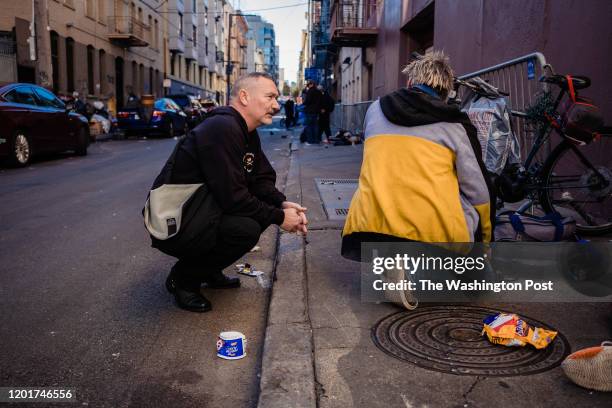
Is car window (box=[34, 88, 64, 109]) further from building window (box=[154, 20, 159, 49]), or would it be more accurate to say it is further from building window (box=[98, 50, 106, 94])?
building window (box=[154, 20, 159, 49])

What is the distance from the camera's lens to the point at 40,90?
1312cm

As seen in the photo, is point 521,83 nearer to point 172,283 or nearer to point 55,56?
point 172,283

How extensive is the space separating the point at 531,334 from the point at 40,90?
12.7m

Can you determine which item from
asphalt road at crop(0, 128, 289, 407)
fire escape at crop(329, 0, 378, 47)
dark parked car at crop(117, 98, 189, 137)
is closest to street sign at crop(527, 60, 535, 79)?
asphalt road at crop(0, 128, 289, 407)

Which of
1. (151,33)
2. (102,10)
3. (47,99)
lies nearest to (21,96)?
(47,99)

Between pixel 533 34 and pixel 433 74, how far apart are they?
4.07m

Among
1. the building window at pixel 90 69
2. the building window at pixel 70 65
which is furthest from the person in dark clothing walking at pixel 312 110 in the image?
the building window at pixel 90 69

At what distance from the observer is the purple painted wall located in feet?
17.6

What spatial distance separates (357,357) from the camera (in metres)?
2.91

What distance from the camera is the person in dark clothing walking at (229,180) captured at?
3.37 metres

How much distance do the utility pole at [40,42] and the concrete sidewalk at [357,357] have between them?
15007mm

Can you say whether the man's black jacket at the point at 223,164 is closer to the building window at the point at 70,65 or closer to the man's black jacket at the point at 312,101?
the man's black jacket at the point at 312,101

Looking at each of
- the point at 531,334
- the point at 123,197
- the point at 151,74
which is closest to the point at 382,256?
the point at 531,334

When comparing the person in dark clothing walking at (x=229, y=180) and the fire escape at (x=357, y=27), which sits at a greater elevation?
the fire escape at (x=357, y=27)
